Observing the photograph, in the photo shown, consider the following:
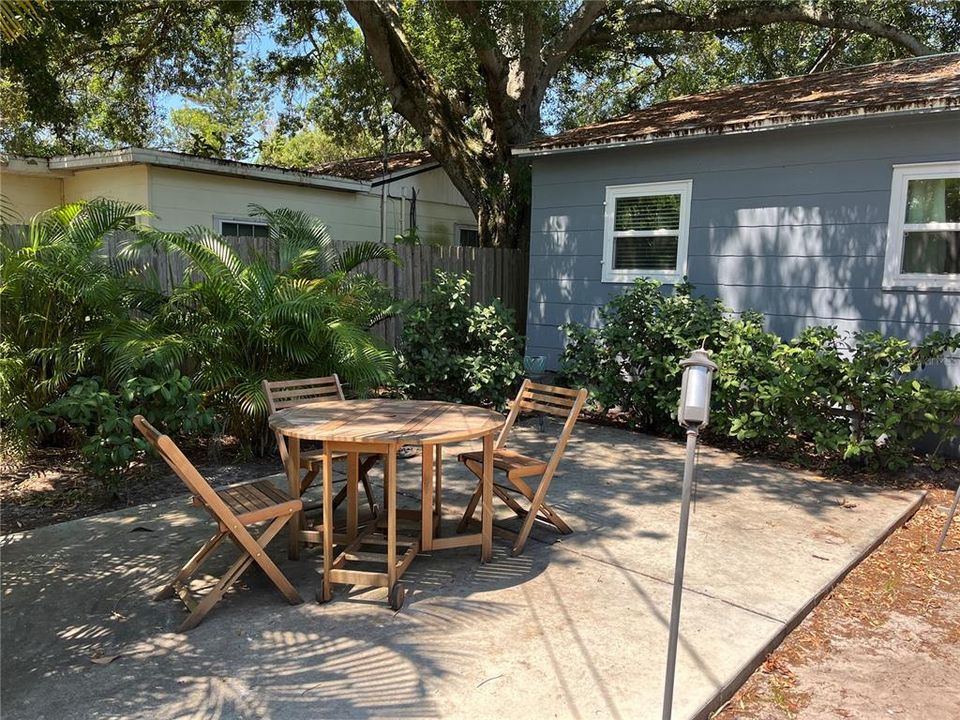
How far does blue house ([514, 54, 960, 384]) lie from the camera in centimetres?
663

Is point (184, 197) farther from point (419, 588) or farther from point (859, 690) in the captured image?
point (859, 690)

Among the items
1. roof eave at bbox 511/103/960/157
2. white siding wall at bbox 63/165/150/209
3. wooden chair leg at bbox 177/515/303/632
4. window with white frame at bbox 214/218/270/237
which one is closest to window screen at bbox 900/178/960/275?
roof eave at bbox 511/103/960/157

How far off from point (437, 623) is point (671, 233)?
6.42 meters

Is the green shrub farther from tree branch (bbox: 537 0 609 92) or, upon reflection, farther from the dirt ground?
tree branch (bbox: 537 0 609 92)

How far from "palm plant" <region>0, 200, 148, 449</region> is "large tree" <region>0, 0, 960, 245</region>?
16.6ft

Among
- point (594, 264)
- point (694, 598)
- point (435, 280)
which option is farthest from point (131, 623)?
point (594, 264)

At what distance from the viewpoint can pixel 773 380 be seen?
6.11m

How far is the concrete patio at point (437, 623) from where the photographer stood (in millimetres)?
2660

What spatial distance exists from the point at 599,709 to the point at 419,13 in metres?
11.7

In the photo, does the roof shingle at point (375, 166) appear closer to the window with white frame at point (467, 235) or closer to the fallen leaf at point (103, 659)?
the window with white frame at point (467, 235)

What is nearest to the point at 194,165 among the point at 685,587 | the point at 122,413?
the point at 122,413

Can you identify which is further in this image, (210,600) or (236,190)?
(236,190)

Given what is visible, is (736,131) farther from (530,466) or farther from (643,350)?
(530,466)

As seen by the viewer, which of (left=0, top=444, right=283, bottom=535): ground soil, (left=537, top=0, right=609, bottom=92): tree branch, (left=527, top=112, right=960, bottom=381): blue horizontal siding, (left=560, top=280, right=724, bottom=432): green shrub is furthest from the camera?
(left=537, top=0, right=609, bottom=92): tree branch
